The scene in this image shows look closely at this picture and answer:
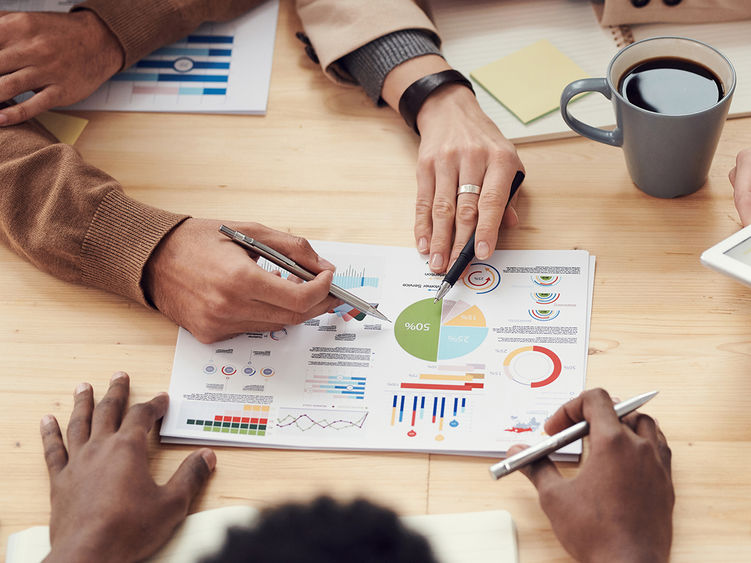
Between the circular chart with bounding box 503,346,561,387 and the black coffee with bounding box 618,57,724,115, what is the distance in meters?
0.32

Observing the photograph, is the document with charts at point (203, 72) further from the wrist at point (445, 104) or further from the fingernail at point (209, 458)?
the fingernail at point (209, 458)

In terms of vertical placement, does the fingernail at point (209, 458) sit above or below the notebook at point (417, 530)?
above

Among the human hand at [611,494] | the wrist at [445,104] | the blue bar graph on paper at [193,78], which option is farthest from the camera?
the blue bar graph on paper at [193,78]

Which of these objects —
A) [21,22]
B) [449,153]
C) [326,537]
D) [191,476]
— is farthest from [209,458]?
[21,22]

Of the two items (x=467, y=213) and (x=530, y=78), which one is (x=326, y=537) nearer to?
(x=467, y=213)

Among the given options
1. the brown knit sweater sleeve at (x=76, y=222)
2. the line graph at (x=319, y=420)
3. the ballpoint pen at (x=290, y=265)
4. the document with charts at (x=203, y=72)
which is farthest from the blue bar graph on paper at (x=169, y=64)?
the line graph at (x=319, y=420)

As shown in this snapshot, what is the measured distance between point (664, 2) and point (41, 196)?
3.00ft

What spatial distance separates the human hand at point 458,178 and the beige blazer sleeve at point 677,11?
0.27m

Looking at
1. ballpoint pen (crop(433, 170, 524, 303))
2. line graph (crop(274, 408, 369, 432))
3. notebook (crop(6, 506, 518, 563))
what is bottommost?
notebook (crop(6, 506, 518, 563))

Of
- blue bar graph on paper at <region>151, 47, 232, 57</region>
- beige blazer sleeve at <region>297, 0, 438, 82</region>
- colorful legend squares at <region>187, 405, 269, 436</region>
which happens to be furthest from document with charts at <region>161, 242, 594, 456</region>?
blue bar graph on paper at <region>151, 47, 232, 57</region>

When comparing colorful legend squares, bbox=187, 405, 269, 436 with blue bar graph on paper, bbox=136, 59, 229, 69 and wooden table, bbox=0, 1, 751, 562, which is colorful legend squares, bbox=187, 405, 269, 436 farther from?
blue bar graph on paper, bbox=136, 59, 229, 69

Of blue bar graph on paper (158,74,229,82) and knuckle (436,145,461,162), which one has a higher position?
blue bar graph on paper (158,74,229,82)

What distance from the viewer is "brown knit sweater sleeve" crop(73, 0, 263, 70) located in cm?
112

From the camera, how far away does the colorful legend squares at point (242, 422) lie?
2.67 ft
